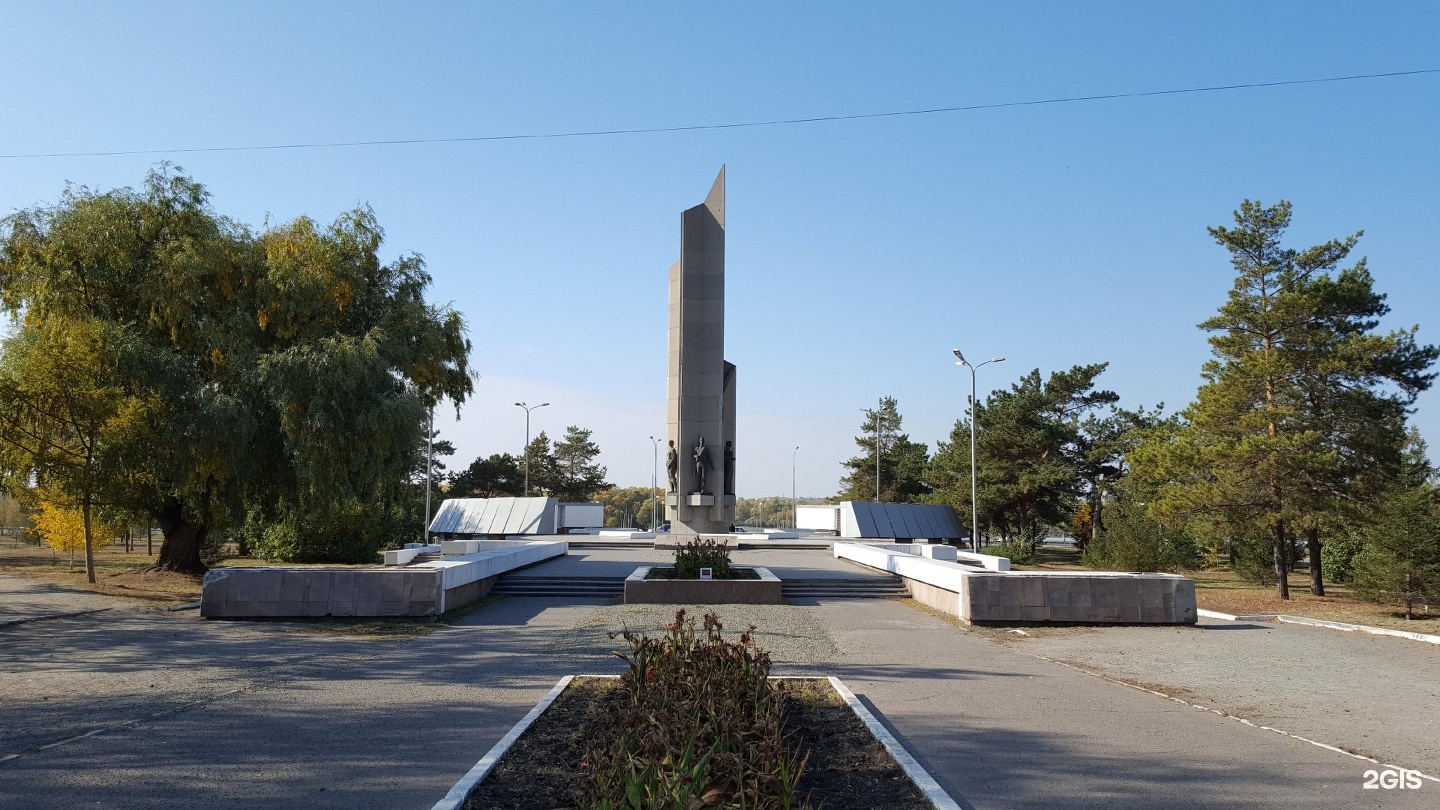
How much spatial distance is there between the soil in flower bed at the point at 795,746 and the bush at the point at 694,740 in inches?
8.1

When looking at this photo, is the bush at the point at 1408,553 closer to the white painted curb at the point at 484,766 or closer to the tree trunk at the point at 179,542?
the white painted curb at the point at 484,766

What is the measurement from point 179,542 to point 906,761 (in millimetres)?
19749

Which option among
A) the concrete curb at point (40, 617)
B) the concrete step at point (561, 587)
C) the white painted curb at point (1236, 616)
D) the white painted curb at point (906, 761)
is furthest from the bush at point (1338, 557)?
the concrete curb at point (40, 617)

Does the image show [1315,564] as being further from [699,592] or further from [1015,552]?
[699,592]

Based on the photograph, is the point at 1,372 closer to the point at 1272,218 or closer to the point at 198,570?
the point at 198,570

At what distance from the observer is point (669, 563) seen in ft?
73.7

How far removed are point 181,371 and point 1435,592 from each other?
77.8ft

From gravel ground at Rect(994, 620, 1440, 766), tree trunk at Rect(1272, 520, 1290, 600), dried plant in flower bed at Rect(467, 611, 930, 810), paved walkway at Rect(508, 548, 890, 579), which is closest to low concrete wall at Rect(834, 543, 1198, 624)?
gravel ground at Rect(994, 620, 1440, 766)

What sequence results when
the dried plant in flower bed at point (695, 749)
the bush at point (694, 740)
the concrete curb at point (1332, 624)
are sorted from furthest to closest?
the concrete curb at point (1332, 624) < the dried plant in flower bed at point (695, 749) < the bush at point (694, 740)

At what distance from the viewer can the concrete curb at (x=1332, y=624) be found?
12.9 metres

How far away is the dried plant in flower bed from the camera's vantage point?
14.8 feet

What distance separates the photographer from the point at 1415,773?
235 inches

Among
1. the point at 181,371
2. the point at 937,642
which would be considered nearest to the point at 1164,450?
the point at 937,642

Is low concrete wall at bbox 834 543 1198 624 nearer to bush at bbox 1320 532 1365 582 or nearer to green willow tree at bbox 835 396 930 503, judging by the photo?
bush at bbox 1320 532 1365 582
